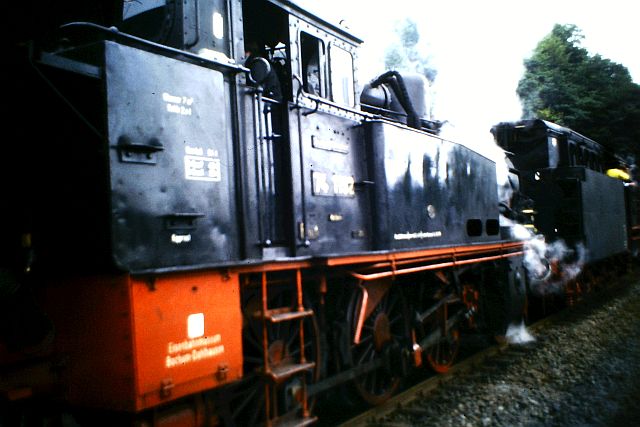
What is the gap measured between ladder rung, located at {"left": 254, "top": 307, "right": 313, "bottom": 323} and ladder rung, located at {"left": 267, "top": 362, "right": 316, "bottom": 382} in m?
0.33

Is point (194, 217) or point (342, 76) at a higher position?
point (342, 76)

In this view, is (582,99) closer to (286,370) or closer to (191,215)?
(286,370)

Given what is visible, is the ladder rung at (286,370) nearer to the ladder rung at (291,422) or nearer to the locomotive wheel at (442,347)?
the ladder rung at (291,422)

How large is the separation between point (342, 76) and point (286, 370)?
2.52 m

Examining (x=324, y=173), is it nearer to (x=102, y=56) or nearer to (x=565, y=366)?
(x=102, y=56)

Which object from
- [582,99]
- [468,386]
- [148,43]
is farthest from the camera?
[582,99]

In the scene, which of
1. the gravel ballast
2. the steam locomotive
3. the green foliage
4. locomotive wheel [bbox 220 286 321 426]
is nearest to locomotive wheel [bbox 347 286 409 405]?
the steam locomotive

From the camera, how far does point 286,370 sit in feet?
12.2

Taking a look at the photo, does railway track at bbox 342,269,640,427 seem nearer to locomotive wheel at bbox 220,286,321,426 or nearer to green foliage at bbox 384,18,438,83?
locomotive wheel at bbox 220,286,321,426

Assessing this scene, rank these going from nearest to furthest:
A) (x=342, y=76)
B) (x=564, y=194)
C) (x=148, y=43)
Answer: (x=148, y=43)
(x=342, y=76)
(x=564, y=194)

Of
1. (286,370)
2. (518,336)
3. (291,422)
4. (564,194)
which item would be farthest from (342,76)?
(564,194)

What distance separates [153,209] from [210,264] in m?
0.47

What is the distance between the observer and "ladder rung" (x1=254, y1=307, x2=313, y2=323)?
11.9 ft

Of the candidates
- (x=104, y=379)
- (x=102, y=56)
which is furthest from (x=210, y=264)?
(x=102, y=56)
